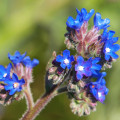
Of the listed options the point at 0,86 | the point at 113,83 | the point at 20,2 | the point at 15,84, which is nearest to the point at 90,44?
the point at 15,84

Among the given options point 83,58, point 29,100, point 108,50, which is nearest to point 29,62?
point 29,100

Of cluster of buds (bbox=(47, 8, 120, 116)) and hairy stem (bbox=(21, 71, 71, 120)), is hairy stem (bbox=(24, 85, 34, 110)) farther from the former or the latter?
cluster of buds (bbox=(47, 8, 120, 116))

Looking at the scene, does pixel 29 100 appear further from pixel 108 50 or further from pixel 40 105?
pixel 108 50

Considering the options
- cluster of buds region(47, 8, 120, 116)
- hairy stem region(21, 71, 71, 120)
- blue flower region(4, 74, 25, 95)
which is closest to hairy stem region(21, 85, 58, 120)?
hairy stem region(21, 71, 71, 120)

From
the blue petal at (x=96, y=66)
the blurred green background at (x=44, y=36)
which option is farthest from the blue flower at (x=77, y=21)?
the blurred green background at (x=44, y=36)

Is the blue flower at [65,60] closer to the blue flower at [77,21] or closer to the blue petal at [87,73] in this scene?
the blue petal at [87,73]
